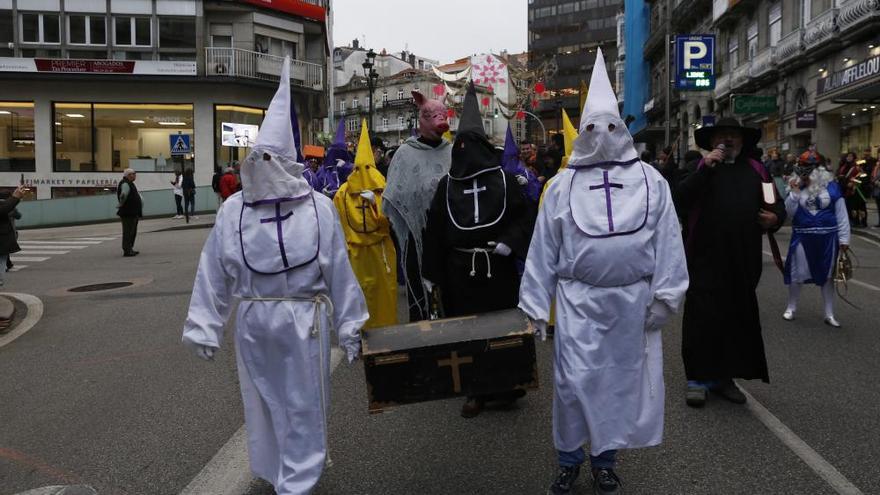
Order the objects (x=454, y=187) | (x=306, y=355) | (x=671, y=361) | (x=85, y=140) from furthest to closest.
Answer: (x=85, y=140), (x=671, y=361), (x=454, y=187), (x=306, y=355)

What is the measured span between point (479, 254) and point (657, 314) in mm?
1395

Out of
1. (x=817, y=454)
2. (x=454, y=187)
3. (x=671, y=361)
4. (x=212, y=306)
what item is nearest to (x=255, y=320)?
(x=212, y=306)

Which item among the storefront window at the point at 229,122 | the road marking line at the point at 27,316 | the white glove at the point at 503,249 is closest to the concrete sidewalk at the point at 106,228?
the storefront window at the point at 229,122

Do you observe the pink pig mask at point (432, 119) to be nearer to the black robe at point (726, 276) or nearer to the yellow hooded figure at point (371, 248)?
the yellow hooded figure at point (371, 248)

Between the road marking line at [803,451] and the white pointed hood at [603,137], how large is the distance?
1.93 m

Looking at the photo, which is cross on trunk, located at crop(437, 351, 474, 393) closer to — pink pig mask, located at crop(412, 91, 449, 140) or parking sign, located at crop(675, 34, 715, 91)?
pink pig mask, located at crop(412, 91, 449, 140)

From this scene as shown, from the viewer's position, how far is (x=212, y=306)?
12.0ft

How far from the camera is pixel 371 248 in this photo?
672cm

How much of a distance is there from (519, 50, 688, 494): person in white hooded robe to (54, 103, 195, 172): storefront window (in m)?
29.9

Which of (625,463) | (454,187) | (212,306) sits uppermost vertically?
(454,187)

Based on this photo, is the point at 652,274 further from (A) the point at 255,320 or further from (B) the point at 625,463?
(A) the point at 255,320

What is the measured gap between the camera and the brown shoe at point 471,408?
4996 millimetres

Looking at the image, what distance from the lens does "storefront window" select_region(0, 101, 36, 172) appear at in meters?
31.2

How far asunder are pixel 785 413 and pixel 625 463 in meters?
1.51
